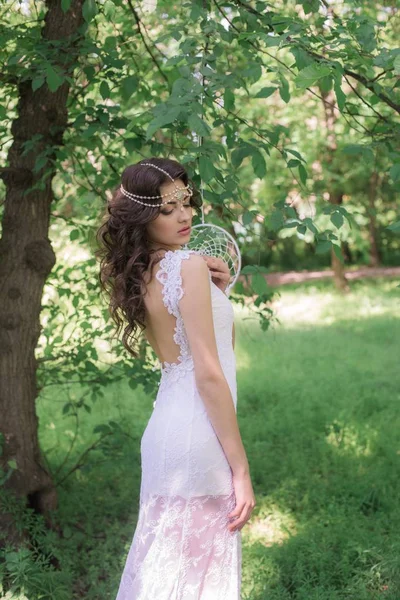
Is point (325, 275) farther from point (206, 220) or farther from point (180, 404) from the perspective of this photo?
point (180, 404)

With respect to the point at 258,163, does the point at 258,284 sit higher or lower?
lower

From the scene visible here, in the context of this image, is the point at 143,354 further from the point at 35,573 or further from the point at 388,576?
the point at 388,576

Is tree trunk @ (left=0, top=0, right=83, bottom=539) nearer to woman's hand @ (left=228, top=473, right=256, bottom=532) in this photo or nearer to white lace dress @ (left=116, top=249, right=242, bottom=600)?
white lace dress @ (left=116, top=249, right=242, bottom=600)

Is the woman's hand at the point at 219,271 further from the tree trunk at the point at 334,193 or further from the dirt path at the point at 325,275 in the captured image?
the dirt path at the point at 325,275

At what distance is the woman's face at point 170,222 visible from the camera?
2137 mm

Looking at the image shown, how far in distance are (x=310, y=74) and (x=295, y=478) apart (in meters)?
2.95

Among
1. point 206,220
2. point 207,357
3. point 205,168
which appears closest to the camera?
point 207,357

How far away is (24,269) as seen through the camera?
370 cm

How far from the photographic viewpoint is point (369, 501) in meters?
4.16

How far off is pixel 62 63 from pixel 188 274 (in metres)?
1.76

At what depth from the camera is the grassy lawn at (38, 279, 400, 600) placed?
3.41 metres

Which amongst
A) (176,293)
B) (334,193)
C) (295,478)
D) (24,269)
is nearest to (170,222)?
(176,293)

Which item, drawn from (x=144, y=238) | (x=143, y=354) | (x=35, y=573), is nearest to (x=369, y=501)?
(x=143, y=354)

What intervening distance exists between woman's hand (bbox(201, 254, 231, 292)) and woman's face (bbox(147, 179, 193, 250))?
0.53 feet
